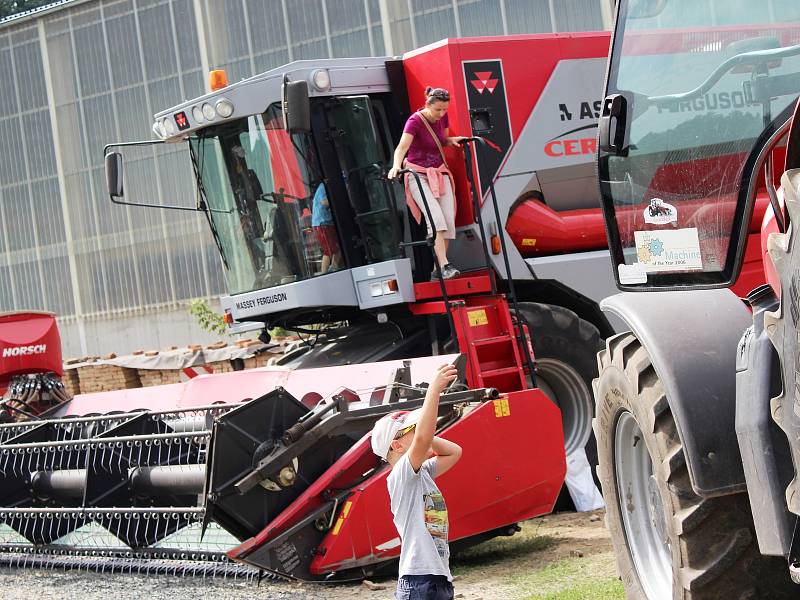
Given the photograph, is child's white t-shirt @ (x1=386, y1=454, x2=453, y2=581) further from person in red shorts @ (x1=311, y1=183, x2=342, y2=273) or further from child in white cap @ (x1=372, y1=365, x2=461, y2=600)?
person in red shorts @ (x1=311, y1=183, x2=342, y2=273)

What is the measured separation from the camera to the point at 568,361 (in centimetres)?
872

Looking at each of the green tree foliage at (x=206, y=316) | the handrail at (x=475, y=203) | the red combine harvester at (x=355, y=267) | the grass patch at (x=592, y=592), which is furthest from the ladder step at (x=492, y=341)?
the green tree foliage at (x=206, y=316)

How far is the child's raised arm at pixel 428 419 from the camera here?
3881 mm

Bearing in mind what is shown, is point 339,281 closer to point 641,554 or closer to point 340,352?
point 340,352

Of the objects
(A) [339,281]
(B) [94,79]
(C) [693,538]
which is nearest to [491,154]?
(A) [339,281]

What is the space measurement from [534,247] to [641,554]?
4.60 metres

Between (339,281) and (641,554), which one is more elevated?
(339,281)

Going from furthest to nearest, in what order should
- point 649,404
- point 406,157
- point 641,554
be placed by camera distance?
1. point 406,157
2. point 641,554
3. point 649,404

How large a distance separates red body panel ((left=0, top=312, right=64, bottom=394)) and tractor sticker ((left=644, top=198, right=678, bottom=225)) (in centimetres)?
699

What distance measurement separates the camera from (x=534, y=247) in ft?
29.2

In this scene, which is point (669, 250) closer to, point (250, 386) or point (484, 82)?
point (250, 386)

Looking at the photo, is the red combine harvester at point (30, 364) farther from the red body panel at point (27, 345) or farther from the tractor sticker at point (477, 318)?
the tractor sticker at point (477, 318)

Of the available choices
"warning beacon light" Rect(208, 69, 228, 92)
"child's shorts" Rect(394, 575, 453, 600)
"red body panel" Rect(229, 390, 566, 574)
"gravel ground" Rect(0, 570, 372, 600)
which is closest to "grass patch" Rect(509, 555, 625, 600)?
"red body panel" Rect(229, 390, 566, 574)

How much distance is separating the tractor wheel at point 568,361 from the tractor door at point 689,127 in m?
4.34
